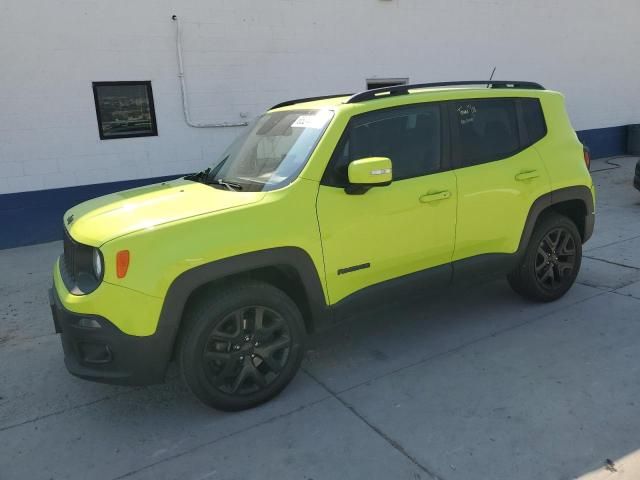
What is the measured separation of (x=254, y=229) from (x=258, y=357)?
2.60 feet

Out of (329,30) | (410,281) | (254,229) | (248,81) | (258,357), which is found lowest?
(258,357)

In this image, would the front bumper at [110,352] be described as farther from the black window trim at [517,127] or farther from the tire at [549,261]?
the tire at [549,261]

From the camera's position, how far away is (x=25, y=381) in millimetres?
3771

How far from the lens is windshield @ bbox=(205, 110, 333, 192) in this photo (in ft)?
10.9

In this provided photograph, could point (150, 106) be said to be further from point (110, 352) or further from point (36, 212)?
point (110, 352)

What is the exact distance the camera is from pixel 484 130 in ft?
13.1

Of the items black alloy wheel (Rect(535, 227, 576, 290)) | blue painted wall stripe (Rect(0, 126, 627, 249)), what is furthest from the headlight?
blue painted wall stripe (Rect(0, 126, 627, 249))

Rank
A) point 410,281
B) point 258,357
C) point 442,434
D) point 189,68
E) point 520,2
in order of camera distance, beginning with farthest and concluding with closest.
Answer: point 520,2 → point 189,68 → point 410,281 → point 258,357 → point 442,434

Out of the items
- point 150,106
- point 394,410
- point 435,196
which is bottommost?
point 394,410

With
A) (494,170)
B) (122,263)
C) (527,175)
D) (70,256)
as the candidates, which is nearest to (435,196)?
(494,170)

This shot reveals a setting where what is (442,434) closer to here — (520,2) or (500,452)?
(500,452)

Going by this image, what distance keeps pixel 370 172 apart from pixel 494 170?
129 centimetres

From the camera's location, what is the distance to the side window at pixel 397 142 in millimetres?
3363

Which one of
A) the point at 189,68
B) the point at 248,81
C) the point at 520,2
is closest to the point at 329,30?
the point at 248,81
